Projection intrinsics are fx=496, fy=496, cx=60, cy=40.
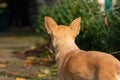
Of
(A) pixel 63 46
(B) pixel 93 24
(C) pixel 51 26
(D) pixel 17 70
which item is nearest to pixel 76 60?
(A) pixel 63 46

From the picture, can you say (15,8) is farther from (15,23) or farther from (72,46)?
(72,46)

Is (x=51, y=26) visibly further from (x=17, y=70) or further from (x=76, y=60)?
(x=17, y=70)

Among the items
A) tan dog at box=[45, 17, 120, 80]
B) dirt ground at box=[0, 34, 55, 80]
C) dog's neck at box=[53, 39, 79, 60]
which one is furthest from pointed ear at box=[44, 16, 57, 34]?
dirt ground at box=[0, 34, 55, 80]

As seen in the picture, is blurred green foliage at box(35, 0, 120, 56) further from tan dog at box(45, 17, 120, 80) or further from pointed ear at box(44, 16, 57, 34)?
pointed ear at box(44, 16, 57, 34)

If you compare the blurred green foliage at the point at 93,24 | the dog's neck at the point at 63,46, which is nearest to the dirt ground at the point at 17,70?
the blurred green foliage at the point at 93,24

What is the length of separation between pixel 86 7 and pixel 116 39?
161 cm

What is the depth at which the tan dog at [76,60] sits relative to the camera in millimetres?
5871

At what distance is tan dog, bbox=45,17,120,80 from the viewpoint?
5.87m

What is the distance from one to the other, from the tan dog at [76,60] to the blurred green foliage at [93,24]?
2317 mm

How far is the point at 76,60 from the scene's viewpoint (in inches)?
245

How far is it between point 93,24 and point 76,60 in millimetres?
3569

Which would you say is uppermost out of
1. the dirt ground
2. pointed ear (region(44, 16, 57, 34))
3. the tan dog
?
pointed ear (region(44, 16, 57, 34))

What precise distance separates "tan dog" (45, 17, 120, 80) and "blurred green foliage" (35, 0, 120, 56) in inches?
91.2

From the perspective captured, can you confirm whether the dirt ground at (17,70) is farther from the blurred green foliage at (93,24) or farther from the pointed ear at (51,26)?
the pointed ear at (51,26)
